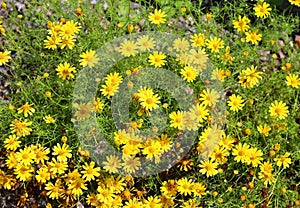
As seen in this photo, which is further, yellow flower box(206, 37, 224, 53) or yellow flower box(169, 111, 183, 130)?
yellow flower box(206, 37, 224, 53)

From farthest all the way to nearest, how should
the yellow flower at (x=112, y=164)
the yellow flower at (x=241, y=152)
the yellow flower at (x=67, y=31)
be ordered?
the yellow flower at (x=67, y=31) → the yellow flower at (x=241, y=152) → the yellow flower at (x=112, y=164)

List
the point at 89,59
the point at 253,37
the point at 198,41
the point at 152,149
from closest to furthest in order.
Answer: the point at 152,149
the point at 89,59
the point at 198,41
the point at 253,37

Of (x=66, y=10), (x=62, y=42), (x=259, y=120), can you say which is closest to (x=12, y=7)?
(x=66, y=10)

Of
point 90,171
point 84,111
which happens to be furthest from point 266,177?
point 84,111

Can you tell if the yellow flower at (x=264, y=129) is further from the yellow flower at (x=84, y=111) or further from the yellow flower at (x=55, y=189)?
the yellow flower at (x=55, y=189)

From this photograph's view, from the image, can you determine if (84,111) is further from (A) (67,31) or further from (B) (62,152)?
(A) (67,31)

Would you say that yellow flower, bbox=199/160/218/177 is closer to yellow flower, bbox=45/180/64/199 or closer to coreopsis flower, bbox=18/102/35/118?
yellow flower, bbox=45/180/64/199

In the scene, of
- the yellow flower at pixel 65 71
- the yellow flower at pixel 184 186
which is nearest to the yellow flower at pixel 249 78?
the yellow flower at pixel 184 186

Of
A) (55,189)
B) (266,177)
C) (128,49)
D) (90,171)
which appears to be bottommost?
(55,189)

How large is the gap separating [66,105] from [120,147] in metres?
0.47

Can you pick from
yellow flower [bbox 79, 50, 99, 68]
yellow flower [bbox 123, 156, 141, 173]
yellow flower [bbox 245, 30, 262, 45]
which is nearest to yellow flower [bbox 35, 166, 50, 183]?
yellow flower [bbox 123, 156, 141, 173]

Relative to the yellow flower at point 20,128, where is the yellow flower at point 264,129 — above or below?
above

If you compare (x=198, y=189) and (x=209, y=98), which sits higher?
(x=209, y=98)

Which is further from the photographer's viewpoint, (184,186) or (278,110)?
(278,110)
